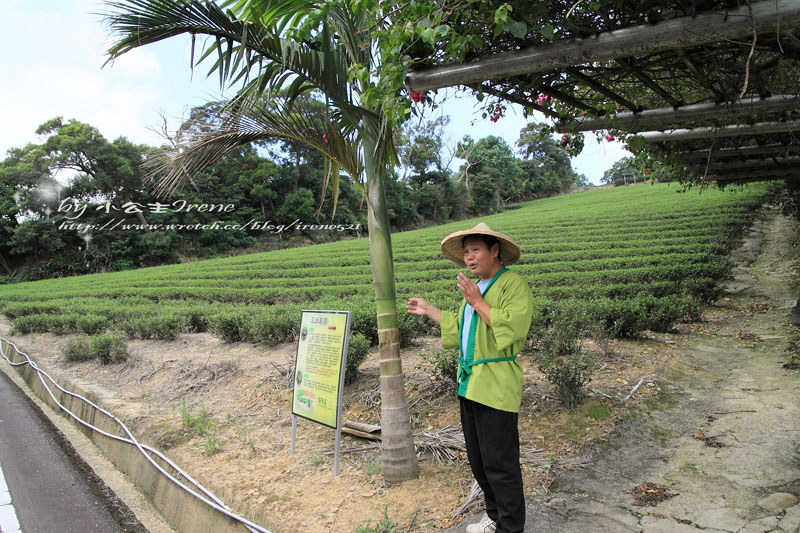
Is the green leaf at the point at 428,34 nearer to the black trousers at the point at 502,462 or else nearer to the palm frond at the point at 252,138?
the palm frond at the point at 252,138

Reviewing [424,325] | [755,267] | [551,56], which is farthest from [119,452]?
[755,267]

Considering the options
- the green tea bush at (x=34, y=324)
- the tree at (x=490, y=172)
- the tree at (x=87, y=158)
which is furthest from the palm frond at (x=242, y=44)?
the tree at (x=490, y=172)

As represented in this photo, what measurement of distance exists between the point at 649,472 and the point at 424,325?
4227mm

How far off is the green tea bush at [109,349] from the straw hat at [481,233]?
6809mm

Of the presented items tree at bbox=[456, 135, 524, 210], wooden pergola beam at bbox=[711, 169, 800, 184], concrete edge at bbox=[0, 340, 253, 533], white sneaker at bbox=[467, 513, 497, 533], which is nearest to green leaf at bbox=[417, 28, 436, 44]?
white sneaker at bbox=[467, 513, 497, 533]

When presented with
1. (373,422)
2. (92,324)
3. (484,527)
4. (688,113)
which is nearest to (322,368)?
(373,422)

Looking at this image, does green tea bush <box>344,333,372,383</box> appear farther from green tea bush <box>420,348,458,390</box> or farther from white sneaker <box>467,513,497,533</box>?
white sneaker <box>467,513,497,533</box>

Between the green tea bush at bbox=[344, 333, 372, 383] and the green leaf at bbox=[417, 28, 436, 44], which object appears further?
the green tea bush at bbox=[344, 333, 372, 383]

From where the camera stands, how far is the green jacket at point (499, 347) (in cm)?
225

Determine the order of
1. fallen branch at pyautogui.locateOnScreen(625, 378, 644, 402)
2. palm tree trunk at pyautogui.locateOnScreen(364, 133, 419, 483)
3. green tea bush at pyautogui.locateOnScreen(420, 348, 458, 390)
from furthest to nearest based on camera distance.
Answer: green tea bush at pyautogui.locateOnScreen(420, 348, 458, 390), fallen branch at pyautogui.locateOnScreen(625, 378, 644, 402), palm tree trunk at pyautogui.locateOnScreen(364, 133, 419, 483)

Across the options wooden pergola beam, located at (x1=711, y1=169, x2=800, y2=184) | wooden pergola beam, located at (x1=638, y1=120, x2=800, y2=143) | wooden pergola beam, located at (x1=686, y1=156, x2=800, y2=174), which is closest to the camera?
wooden pergola beam, located at (x1=638, y1=120, x2=800, y2=143)

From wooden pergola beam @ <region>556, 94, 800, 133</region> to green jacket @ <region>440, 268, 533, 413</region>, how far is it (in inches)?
99.0

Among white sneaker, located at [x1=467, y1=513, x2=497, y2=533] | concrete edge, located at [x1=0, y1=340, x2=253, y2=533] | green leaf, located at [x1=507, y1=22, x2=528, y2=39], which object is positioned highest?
green leaf, located at [x1=507, y1=22, x2=528, y2=39]

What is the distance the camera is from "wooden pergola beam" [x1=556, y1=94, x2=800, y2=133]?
12.7 ft
